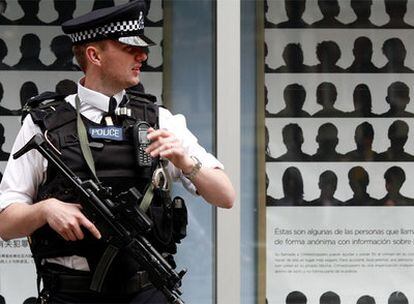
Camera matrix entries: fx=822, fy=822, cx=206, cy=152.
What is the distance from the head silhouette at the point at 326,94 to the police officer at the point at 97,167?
6.10 feet

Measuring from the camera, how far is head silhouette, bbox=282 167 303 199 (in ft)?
14.5

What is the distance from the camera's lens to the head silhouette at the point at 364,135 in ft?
14.6

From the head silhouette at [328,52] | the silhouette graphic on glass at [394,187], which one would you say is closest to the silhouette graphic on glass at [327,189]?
the silhouette graphic on glass at [394,187]

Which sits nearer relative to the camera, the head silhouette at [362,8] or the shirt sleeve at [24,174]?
the shirt sleeve at [24,174]

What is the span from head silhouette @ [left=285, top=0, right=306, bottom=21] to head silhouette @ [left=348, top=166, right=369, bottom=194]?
88 centimetres

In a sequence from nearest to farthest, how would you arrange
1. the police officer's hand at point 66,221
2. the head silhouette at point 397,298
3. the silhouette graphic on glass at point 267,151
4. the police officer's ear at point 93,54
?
1. the police officer's hand at point 66,221
2. the police officer's ear at point 93,54
3. the silhouette graphic on glass at point 267,151
4. the head silhouette at point 397,298

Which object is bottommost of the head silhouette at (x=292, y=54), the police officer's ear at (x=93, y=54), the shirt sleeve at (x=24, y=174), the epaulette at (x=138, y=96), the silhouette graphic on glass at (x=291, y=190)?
the silhouette graphic on glass at (x=291, y=190)

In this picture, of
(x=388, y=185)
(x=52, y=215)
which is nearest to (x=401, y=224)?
(x=388, y=185)

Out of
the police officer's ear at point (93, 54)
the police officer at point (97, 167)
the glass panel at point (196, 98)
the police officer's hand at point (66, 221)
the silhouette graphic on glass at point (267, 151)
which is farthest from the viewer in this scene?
the silhouette graphic on glass at point (267, 151)

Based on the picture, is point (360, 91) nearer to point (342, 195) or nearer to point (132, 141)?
point (342, 195)

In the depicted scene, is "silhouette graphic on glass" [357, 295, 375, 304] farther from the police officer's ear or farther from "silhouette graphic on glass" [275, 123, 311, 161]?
the police officer's ear

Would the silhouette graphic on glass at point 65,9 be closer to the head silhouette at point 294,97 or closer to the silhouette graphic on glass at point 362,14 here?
the head silhouette at point 294,97

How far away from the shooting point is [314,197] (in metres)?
4.45

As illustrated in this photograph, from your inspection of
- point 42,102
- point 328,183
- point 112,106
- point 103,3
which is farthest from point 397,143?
point 42,102
